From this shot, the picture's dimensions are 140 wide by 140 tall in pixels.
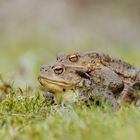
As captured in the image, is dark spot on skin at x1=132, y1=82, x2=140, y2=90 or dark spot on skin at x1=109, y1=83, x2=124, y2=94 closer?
Result: dark spot on skin at x1=109, y1=83, x2=124, y2=94

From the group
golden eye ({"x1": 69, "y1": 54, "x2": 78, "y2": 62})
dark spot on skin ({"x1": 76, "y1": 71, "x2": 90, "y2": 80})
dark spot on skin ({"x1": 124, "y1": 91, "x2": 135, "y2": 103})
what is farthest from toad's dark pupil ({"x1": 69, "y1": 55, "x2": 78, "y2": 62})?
dark spot on skin ({"x1": 124, "y1": 91, "x2": 135, "y2": 103})

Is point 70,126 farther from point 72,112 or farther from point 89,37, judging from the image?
point 89,37

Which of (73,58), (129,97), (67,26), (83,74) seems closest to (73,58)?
(73,58)

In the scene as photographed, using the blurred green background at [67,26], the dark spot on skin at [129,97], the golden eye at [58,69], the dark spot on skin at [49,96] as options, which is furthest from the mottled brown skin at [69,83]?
the blurred green background at [67,26]

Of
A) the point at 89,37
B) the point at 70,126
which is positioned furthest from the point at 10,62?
the point at 70,126

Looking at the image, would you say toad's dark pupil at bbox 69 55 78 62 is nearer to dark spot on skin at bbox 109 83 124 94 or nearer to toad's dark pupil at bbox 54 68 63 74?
toad's dark pupil at bbox 54 68 63 74

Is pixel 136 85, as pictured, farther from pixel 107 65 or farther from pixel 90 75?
pixel 90 75
